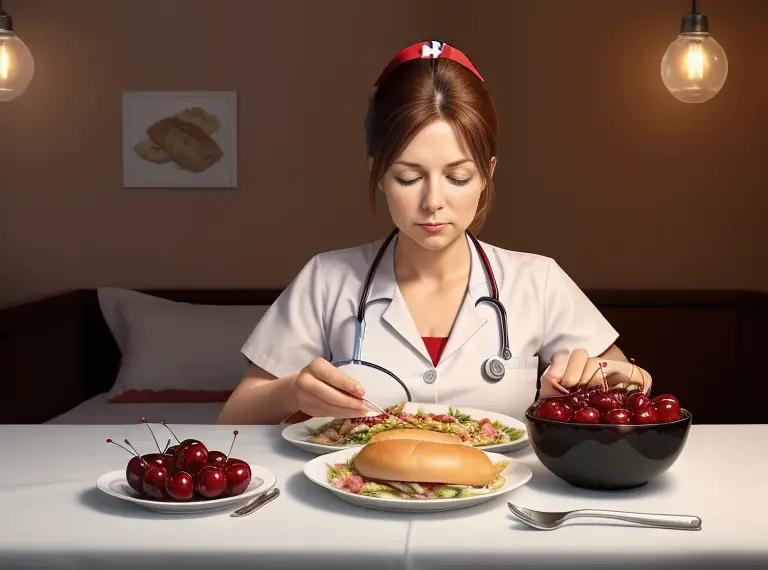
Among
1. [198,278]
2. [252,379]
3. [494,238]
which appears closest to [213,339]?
[198,278]

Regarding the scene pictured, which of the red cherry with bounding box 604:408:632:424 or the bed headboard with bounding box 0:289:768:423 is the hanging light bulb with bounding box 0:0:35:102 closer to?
the bed headboard with bounding box 0:289:768:423

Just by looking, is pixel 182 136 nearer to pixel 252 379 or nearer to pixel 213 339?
pixel 213 339

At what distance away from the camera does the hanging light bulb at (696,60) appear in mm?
3275

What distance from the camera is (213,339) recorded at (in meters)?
3.81

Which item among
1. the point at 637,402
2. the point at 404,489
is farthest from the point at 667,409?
the point at 404,489

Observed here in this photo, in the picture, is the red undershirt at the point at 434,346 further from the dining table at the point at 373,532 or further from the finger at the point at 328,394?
the dining table at the point at 373,532

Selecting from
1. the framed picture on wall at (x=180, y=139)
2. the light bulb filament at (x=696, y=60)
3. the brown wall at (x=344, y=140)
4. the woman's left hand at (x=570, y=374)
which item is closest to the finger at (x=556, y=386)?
the woman's left hand at (x=570, y=374)

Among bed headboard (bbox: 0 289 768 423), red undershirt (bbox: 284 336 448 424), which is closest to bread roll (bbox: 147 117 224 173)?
bed headboard (bbox: 0 289 768 423)

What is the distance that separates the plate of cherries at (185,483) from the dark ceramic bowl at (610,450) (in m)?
0.40

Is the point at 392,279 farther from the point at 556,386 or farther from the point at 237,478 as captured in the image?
the point at 237,478

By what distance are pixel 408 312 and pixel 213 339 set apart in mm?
1899

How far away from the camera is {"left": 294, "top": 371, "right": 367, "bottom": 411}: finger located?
1589 mm

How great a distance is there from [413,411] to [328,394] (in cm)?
23

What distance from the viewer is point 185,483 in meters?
1.26
